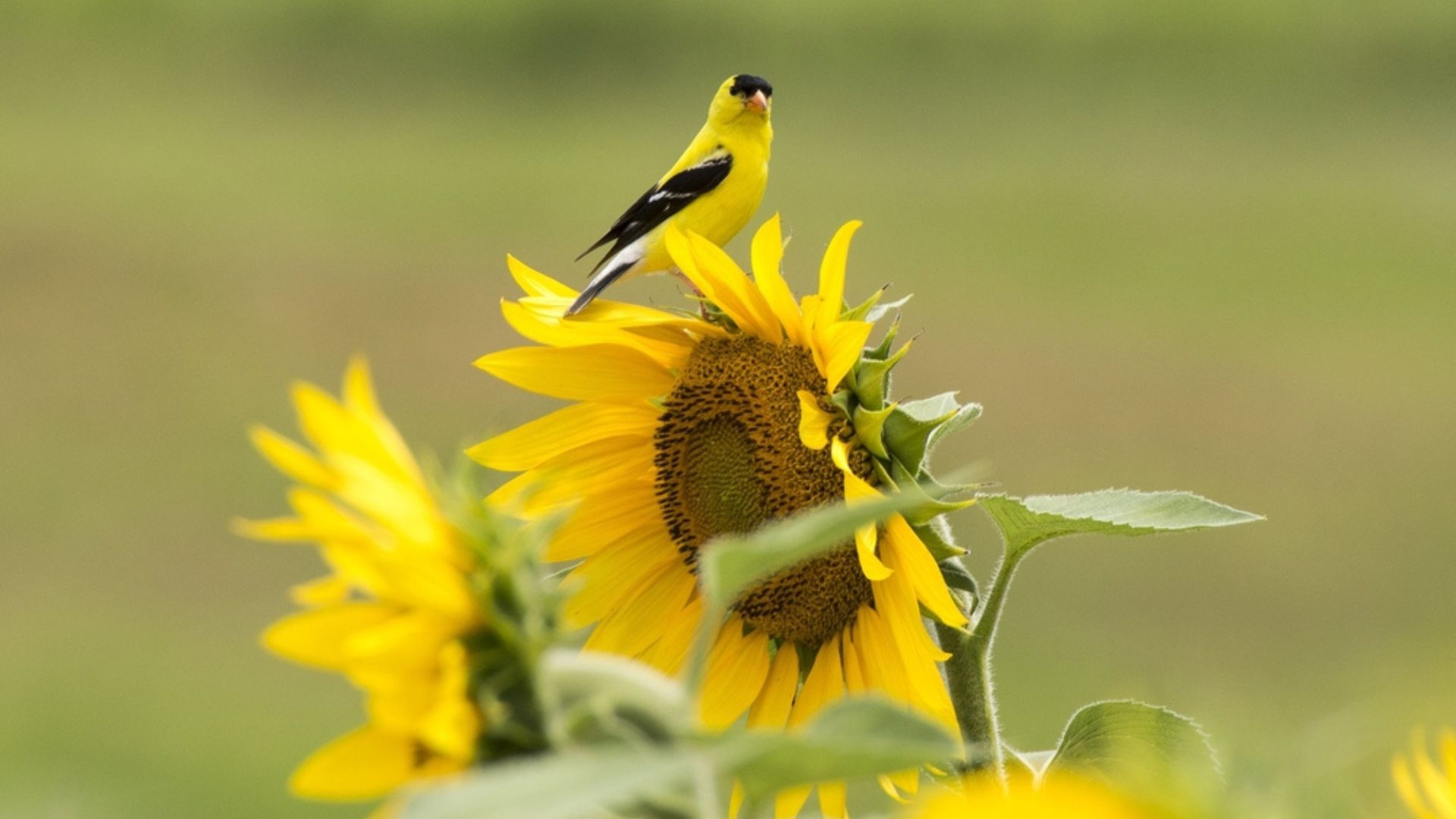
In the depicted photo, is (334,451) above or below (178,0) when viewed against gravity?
below

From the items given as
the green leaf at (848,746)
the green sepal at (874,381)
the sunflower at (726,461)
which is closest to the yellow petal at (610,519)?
the sunflower at (726,461)

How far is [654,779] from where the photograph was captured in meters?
0.21

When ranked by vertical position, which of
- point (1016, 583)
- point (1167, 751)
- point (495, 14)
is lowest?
point (1016, 583)

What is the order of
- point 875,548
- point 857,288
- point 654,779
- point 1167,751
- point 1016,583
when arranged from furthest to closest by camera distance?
point 857,288 < point 1016,583 < point 875,548 < point 1167,751 < point 654,779

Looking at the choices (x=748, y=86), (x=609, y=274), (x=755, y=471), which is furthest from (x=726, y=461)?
(x=748, y=86)

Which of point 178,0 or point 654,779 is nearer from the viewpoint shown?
point 654,779

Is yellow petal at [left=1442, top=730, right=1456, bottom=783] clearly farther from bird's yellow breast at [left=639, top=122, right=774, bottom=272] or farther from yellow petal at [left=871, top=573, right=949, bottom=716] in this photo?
bird's yellow breast at [left=639, top=122, right=774, bottom=272]

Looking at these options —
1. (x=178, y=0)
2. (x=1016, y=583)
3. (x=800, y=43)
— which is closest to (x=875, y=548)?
(x=1016, y=583)

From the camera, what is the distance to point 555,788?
0.67 ft

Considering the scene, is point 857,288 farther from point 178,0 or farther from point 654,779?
point 654,779

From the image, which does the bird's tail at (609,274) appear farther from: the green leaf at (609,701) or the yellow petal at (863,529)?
the green leaf at (609,701)

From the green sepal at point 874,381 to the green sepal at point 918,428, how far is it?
13mm

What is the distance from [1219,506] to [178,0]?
39.9 ft

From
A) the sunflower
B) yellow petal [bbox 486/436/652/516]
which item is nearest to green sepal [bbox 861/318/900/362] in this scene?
the sunflower
